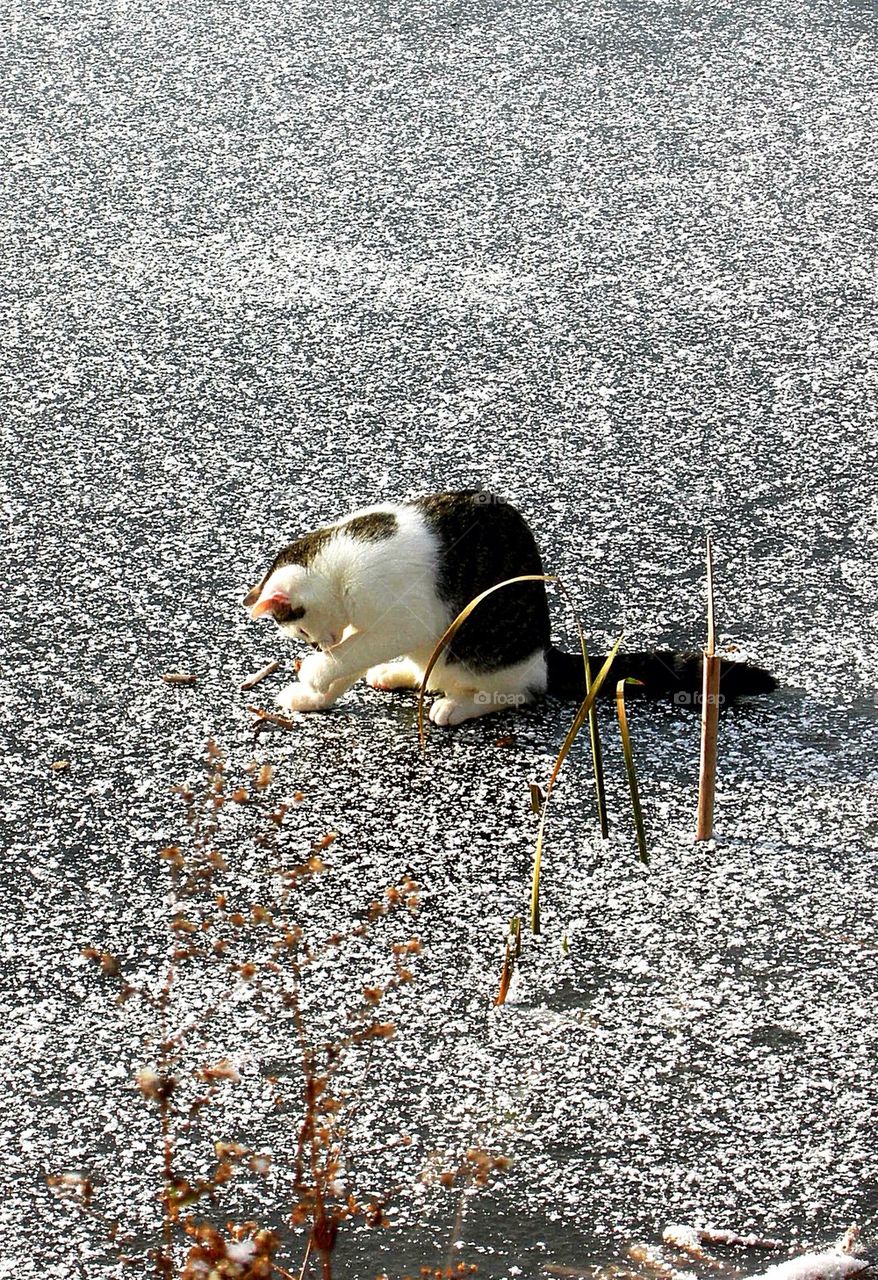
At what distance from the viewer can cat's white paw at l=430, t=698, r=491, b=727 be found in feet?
4.34

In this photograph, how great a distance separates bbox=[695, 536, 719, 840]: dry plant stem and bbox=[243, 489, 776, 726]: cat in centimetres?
23

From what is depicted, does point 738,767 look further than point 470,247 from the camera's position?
No

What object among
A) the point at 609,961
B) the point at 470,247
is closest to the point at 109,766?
the point at 609,961

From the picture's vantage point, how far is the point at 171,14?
9.71 ft

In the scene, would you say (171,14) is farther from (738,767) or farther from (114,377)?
(738,767)

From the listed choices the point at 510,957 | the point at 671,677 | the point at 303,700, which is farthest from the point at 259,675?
the point at 510,957

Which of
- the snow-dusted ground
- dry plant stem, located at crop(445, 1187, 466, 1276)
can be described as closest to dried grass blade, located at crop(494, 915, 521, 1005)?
the snow-dusted ground

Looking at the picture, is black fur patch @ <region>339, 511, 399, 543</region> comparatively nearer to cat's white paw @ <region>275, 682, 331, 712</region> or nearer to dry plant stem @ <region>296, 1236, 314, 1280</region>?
cat's white paw @ <region>275, 682, 331, 712</region>

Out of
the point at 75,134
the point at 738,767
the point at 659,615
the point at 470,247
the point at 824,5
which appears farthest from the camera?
the point at 824,5

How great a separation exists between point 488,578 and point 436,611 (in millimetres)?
51

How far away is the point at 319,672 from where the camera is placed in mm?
1314

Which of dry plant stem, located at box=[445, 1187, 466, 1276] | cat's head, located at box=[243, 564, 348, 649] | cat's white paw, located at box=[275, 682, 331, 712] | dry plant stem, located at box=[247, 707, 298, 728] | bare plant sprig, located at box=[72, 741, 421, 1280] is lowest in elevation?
dry plant stem, located at box=[445, 1187, 466, 1276]

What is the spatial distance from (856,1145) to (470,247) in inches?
60.9

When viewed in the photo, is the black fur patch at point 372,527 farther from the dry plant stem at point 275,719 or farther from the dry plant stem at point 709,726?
the dry plant stem at point 709,726
